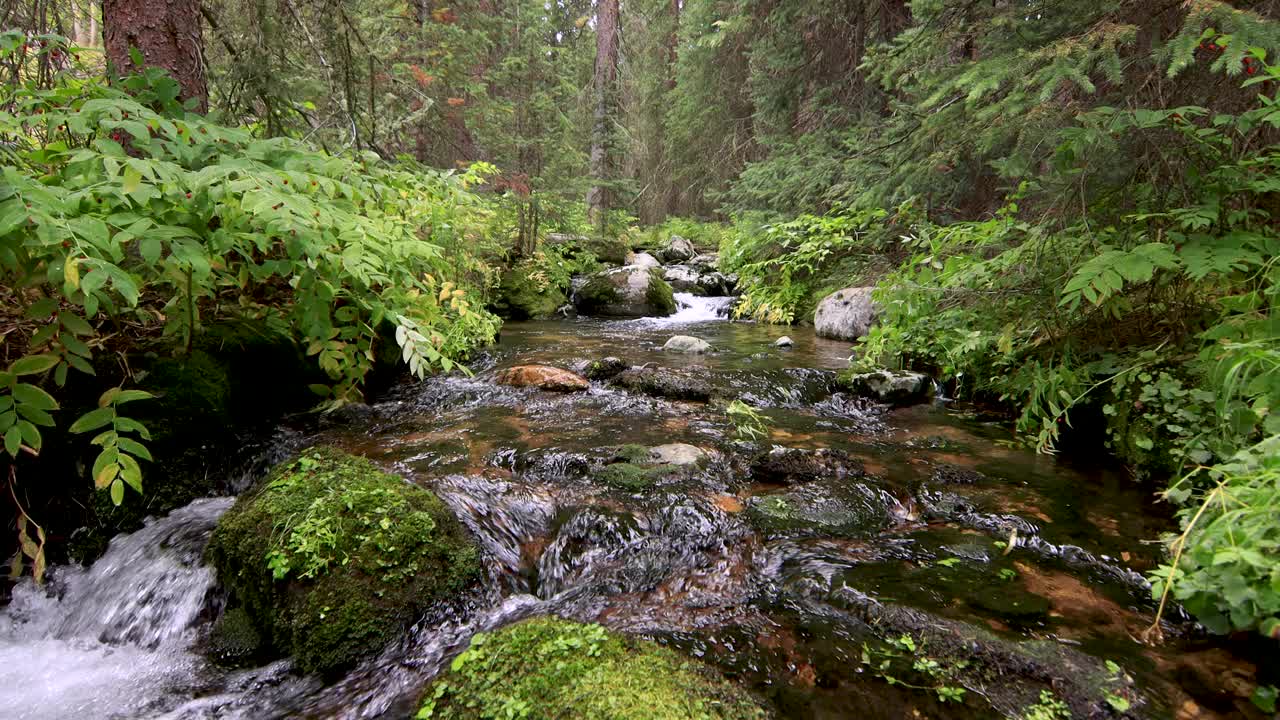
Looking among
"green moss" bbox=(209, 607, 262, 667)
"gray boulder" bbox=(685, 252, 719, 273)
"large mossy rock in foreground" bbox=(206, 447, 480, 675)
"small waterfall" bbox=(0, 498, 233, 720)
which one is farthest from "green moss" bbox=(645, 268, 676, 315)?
"green moss" bbox=(209, 607, 262, 667)

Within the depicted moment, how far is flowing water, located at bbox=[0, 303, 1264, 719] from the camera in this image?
216 centimetres

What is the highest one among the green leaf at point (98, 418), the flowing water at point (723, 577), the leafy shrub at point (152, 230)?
the leafy shrub at point (152, 230)

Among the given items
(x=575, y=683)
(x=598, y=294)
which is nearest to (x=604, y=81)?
(x=598, y=294)

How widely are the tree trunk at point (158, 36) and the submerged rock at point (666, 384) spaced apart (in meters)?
4.07

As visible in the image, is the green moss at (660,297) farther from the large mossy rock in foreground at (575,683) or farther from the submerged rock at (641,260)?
the large mossy rock in foreground at (575,683)

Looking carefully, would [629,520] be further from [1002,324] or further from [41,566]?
[1002,324]

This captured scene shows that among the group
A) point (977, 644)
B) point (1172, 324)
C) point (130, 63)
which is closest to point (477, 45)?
point (130, 63)

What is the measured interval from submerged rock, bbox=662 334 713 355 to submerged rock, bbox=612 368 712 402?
1777 mm

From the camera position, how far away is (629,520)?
127 inches

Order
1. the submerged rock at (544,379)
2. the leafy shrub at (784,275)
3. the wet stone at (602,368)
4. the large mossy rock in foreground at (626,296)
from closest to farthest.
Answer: the submerged rock at (544,379), the wet stone at (602,368), the leafy shrub at (784,275), the large mossy rock in foreground at (626,296)

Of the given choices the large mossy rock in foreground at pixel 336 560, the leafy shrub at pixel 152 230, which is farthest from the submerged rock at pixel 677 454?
the leafy shrub at pixel 152 230

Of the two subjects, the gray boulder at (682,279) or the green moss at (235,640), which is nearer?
the green moss at (235,640)

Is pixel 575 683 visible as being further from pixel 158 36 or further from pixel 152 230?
pixel 158 36

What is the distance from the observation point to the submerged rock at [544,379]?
19.2 feet
